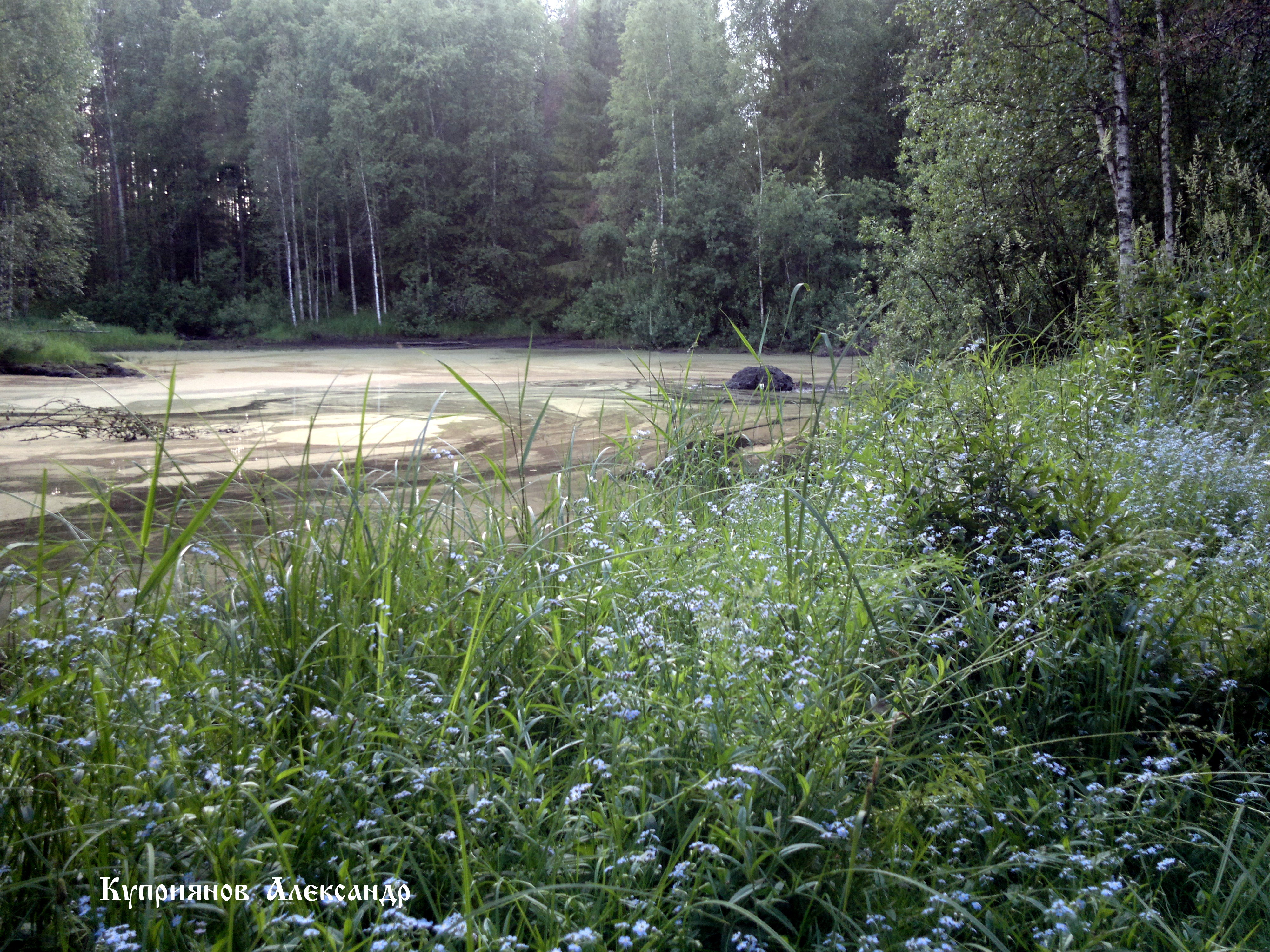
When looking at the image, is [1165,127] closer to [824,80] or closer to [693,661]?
[693,661]

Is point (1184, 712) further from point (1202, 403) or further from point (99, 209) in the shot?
point (99, 209)

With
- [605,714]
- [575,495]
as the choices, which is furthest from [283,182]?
[605,714]

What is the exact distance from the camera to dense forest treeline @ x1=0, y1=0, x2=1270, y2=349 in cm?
999

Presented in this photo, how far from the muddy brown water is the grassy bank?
16.9 inches

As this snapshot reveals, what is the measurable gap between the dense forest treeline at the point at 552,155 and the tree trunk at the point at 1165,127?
24 centimetres

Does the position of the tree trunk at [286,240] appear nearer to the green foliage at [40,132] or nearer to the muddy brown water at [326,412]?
the green foliage at [40,132]

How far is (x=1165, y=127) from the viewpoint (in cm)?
901

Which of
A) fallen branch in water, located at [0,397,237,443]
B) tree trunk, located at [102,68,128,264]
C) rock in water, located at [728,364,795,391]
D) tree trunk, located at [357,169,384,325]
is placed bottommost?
fallen branch in water, located at [0,397,237,443]

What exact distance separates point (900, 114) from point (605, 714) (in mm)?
31237

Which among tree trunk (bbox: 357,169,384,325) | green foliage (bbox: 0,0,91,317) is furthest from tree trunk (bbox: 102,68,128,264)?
green foliage (bbox: 0,0,91,317)

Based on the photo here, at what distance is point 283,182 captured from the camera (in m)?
32.1

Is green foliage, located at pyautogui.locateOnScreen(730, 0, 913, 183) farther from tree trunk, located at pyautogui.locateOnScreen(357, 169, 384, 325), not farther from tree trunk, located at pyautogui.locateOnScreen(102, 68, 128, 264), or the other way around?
tree trunk, located at pyautogui.locateOnScreen(102, 68, 128, 264)

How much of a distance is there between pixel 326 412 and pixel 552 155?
87.7 feet

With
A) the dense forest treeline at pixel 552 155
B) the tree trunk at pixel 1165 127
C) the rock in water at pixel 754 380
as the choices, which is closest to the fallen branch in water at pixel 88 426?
the rock in water at pixel 754 380
